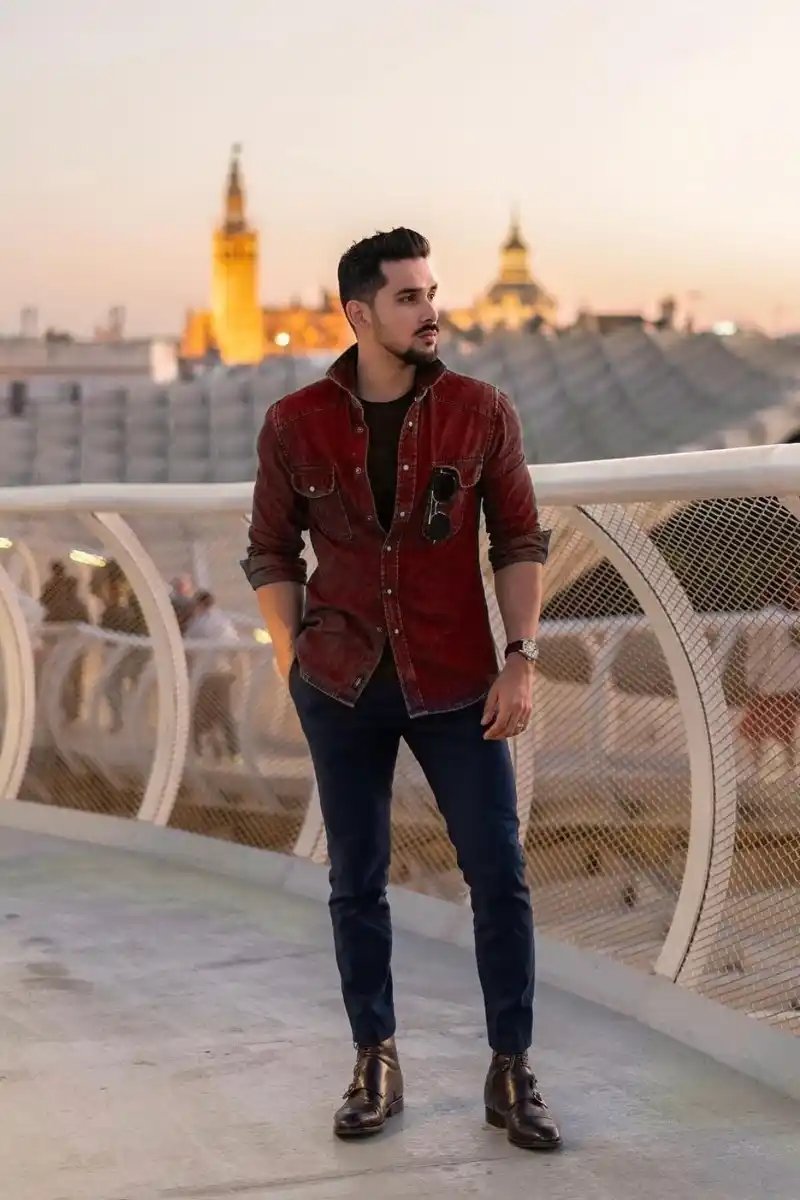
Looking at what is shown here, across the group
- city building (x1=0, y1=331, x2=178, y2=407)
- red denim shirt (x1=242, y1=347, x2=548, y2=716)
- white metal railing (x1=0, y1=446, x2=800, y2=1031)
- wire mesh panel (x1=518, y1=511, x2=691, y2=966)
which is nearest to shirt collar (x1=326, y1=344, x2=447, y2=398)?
red denim shirt (x1=242, y1=347, x2=548, y2=716)

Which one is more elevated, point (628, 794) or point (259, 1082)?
point (628, 794)

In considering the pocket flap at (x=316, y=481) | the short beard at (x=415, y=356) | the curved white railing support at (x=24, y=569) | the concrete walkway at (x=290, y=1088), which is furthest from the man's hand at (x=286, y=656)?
the curved white railing support at (x=24, y=569)

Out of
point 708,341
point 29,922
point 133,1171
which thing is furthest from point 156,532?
point 708,341

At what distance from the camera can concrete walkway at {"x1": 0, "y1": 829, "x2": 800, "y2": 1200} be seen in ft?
10.4

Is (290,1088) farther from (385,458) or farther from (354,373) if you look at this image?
(354,373)

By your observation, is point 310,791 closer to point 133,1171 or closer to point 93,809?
point 93,809

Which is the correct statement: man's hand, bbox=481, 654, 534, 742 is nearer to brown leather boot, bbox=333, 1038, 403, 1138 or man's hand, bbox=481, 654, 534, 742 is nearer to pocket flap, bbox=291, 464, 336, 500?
pocket flap, bbox=291, 464, 336, 500

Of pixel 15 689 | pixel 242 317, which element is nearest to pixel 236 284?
pixel 242 317

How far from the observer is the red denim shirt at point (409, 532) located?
10.9 feet

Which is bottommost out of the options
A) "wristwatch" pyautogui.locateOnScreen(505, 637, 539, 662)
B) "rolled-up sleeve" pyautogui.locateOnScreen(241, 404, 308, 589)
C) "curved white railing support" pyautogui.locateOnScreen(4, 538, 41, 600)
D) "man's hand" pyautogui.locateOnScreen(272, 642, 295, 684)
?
"man's hand" pyautogui.locateOnScreen(272, 642, 295, 684)

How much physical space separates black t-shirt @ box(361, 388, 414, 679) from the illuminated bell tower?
138936 millimetres

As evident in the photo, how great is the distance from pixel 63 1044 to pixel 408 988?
88 centimetres

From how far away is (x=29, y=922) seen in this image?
18.0ft

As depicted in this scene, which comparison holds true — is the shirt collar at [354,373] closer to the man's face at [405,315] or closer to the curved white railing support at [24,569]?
the man's face at [405,315]
